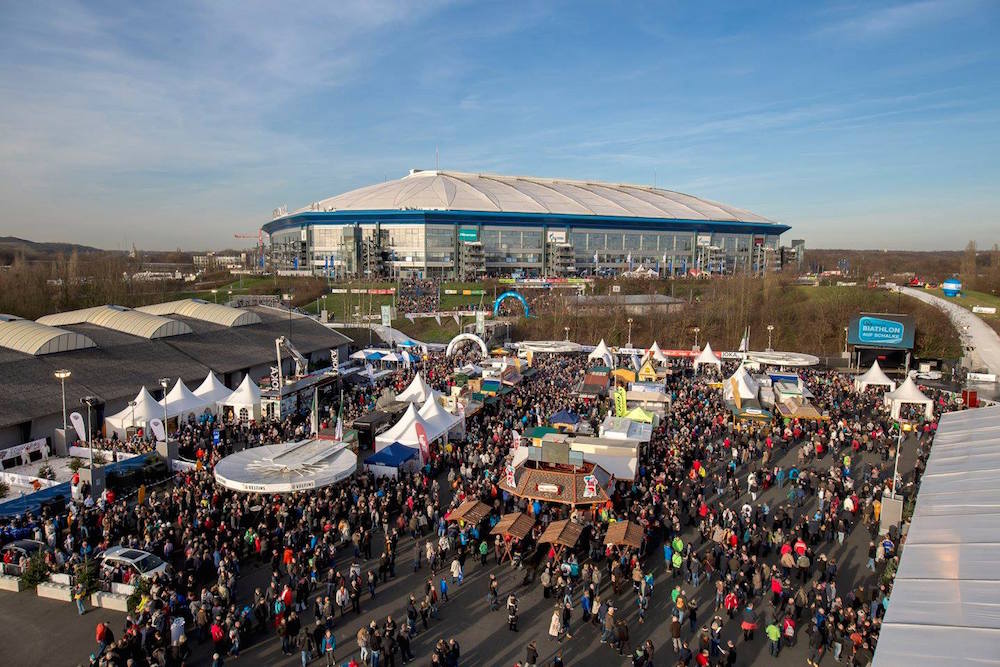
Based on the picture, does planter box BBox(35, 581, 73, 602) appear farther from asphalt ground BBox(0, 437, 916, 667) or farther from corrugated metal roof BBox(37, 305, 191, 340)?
corrugated metal roof BBox(37, 305, 191, 340)

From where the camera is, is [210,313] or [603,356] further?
[603,356]

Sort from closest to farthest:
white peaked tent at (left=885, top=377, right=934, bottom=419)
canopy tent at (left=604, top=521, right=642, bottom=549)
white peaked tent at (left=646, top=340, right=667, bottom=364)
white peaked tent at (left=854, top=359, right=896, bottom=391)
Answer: canopy tent at (left=604, top=521, right=642, bottom=549) → white peaked tent at (left=885, top=377, right=934, bottom=419) → white peaked tent at (left=854, top=359, right=896, bottom=391) → white peaked tent at (left=646, top=340, right=667, bottom=364)

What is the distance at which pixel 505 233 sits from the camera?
75438 millimetres

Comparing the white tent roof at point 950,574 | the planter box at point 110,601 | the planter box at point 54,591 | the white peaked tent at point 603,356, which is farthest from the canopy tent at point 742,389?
the planter box at point 54,591

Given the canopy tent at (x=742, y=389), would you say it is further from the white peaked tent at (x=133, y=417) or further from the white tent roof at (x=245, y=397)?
the white peaked tent at (x=133, y=417)

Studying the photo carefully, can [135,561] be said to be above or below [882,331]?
below

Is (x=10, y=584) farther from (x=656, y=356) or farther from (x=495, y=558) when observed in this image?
(x=656, y=356)

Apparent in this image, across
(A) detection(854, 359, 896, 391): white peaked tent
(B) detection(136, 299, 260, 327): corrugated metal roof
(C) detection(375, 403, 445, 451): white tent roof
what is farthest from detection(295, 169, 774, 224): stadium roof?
(C) detection(375, 403, 445, 451): white tent roof

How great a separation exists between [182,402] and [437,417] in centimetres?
879

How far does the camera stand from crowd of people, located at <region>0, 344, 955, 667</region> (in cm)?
905

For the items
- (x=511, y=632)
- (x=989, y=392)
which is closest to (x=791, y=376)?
(x=989, y=392)

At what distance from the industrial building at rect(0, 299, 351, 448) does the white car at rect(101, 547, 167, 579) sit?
32.0 ft

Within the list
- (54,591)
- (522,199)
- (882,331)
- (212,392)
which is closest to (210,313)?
(212,392)

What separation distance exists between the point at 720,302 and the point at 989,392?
21.9 meters
